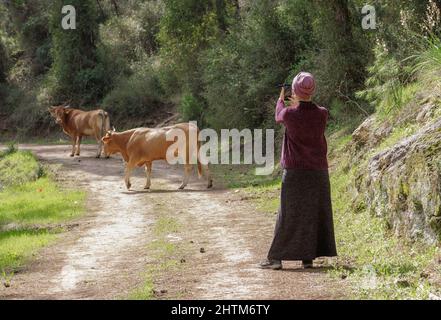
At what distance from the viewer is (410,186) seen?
8.76 metres

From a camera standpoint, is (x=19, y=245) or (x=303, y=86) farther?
(x=19, y=245)

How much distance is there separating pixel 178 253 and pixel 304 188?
8.10ft

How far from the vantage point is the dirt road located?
745 centimetres

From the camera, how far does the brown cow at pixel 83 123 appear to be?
25.9m

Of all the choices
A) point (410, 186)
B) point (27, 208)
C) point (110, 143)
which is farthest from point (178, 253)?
point (110, 143)

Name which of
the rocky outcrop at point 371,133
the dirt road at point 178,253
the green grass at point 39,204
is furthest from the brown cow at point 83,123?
the rocky outcrop at point 371,133

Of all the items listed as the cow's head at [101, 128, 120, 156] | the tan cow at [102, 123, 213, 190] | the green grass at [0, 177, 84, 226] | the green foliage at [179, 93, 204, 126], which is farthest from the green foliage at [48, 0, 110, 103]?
the tan cow at [102, 123, 213, 190]

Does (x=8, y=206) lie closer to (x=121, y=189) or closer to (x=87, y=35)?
(x=121, y=189)

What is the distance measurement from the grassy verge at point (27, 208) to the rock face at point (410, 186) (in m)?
4.96

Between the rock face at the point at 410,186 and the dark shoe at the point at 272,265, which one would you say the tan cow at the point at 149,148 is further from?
the dark shoe at the point at 272,265

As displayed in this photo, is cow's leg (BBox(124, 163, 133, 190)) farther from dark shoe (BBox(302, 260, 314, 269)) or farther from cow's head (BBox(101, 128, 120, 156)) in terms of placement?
dark shoe (BBox(302, 260, 314, 269))

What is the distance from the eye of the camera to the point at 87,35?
3931 centimetres

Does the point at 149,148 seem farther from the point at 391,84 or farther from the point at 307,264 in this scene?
Result: the point at 307,264
